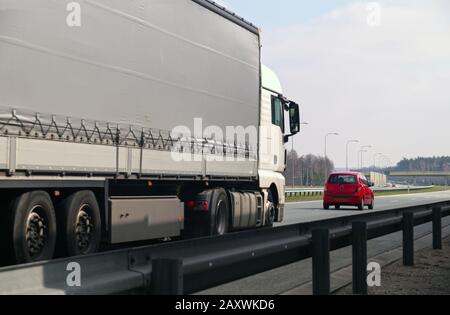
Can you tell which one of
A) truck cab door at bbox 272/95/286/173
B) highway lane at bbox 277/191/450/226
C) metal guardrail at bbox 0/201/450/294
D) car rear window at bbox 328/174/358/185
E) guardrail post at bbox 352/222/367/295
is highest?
truck cab door at bbox 272/95/286/173

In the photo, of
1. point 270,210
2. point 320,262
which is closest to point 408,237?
point 320,262

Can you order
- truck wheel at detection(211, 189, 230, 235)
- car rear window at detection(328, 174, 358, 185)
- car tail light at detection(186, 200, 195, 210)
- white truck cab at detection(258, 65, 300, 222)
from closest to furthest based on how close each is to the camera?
car tail light at detection(186, 200, 195, 210) → truck wheel at detection(211, 189, 230, 235) → white truck cab at detection(258, 65, 300, 222) → car rear window at detection(328, 174, 358, 185)

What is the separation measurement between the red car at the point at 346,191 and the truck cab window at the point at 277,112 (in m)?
14.1

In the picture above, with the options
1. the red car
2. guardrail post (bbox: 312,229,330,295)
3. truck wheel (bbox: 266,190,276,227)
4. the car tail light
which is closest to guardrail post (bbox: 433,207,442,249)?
the car tail light

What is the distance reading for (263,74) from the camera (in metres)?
16.5

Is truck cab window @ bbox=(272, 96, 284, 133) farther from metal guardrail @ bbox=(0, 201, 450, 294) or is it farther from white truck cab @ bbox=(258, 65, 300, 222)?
metal guardrail @ bbox=(0, 201, 450, 294)

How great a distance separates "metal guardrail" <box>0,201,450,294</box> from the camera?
3.32 m

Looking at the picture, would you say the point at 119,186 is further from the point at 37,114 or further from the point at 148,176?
the point at 37,114

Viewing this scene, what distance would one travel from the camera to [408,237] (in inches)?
389

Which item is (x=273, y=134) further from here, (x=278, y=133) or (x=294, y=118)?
(x=294, y=118)

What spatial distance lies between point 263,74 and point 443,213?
5.61 metres

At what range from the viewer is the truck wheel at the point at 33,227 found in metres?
8.14

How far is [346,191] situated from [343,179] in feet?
2.03

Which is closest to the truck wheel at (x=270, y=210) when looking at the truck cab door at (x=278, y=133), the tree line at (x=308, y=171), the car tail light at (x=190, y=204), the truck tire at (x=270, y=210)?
the truck tire at (x=270, y=210)
